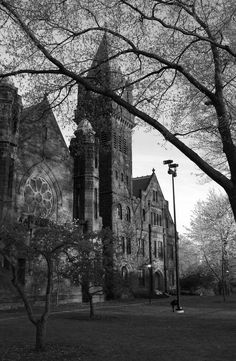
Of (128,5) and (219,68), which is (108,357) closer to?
(219,68)

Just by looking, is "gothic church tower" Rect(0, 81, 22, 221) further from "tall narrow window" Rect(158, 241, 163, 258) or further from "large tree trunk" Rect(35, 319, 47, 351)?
"tall narrow window" Rect(158, 241, 163, 258)

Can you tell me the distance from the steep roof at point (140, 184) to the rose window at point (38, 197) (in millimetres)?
24154

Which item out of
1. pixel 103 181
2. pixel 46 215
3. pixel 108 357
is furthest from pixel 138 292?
pixel 108 357

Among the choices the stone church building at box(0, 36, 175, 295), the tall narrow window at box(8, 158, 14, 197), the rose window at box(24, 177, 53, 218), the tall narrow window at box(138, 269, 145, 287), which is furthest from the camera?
the tall narrow window at box(138, 269, 145, 287)

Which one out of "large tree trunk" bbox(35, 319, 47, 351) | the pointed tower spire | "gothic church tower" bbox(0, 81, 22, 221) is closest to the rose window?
"gothic church tower" bbox(0, 81, 22, 221)

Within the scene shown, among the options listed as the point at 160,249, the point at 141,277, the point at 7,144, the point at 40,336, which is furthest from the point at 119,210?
the point at 40,336

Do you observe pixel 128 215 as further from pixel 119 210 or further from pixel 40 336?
pixel 40 336

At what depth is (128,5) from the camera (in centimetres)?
1117

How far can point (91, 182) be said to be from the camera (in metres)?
46.8

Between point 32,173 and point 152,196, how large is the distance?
29.3 meters

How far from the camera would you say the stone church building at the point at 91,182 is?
13062mm

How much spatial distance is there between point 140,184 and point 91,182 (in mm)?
23469

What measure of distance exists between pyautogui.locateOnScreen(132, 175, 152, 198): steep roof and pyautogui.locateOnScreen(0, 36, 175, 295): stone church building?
0.20 m

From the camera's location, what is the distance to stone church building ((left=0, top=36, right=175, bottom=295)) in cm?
1306
